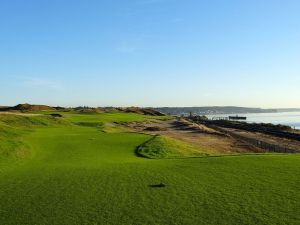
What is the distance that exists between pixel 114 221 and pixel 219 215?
242cm

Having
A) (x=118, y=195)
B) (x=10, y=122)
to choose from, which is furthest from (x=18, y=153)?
(x=10, y=122)

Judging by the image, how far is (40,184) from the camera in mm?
12719

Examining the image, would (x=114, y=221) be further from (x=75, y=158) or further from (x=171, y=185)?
(x=75, y=158)

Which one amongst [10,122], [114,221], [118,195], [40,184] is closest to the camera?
[114,221]

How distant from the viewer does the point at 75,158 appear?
20.6m

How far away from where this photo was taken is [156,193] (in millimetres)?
10875

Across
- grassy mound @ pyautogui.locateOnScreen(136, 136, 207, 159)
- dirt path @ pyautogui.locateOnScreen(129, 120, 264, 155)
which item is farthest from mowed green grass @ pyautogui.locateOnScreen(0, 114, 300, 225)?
dirt path @ pyautogui.locateOnScreen(129, 120, 264, 155)

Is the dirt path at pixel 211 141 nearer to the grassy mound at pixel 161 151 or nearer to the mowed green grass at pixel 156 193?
the grassy mound at pixel 161 151

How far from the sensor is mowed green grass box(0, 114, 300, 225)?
873 cm

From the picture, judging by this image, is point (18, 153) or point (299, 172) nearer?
point (299, 172)

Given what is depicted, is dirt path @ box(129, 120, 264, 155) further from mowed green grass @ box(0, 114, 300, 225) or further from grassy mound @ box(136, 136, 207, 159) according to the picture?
mowed green grass @ box(0, 114, 300, 225)

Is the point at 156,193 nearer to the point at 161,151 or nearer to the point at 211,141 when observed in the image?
the point at 161,151

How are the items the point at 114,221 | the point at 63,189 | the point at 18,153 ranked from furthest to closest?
the point at 18,153 → the point at 63,189 → the point at 114,221

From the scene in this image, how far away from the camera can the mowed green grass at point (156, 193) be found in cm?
873
